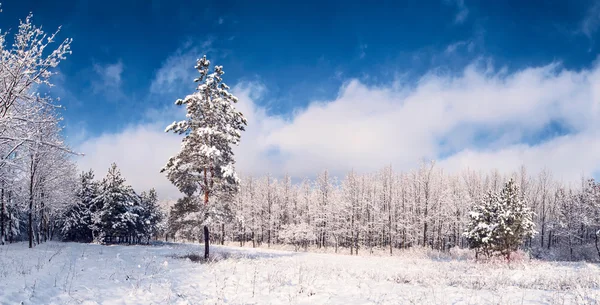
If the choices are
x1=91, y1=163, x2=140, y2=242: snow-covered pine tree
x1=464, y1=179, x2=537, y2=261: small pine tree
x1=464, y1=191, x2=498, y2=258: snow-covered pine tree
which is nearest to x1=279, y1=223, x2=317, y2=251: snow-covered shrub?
x1=91, y1=163, x2=140, y2=242: snow-covered pine tree

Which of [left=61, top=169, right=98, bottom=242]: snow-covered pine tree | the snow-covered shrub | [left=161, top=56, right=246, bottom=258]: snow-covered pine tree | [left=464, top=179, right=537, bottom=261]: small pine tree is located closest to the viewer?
[left=161, top=56, right=246, bottom=258]: snow-covered pine tree

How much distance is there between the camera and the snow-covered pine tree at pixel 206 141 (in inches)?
765

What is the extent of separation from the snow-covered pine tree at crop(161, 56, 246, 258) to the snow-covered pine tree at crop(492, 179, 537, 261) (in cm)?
2422

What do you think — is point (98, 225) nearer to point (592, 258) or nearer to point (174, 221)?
point (174, 221)

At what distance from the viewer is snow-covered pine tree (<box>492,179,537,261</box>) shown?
28.3m

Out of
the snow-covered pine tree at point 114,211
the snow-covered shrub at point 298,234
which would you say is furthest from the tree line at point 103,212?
the snow-covered shrub at point 298,234

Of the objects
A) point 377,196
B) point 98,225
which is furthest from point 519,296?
point 377,196

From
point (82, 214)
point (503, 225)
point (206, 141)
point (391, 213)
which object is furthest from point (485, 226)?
point (82, 214)

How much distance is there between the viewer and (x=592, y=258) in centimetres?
3881

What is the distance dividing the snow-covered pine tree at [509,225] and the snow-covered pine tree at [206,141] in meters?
24.2

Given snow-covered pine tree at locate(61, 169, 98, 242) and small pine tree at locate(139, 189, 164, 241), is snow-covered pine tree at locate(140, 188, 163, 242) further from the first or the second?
snow-covered pine tree at locate(61, 169, 98, 242)

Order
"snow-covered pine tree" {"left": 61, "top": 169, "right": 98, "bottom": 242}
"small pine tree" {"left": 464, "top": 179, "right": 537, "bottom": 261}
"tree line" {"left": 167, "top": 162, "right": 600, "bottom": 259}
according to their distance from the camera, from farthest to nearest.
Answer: "tree line" {"left": 167, "top": 162, "right": 600, "bottom": 259} < "snow-covered pine tree" {"left": 61, "top": 169, "right": 98, "bottom": 242} < "small pine tree" {"left": 464, "top": 179, "right": 537, "bottom": 261}

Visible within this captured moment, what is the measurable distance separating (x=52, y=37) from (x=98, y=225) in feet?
139

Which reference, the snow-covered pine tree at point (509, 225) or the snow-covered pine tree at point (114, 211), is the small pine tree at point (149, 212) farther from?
the snow-covered pine tree at point (509, 225)
